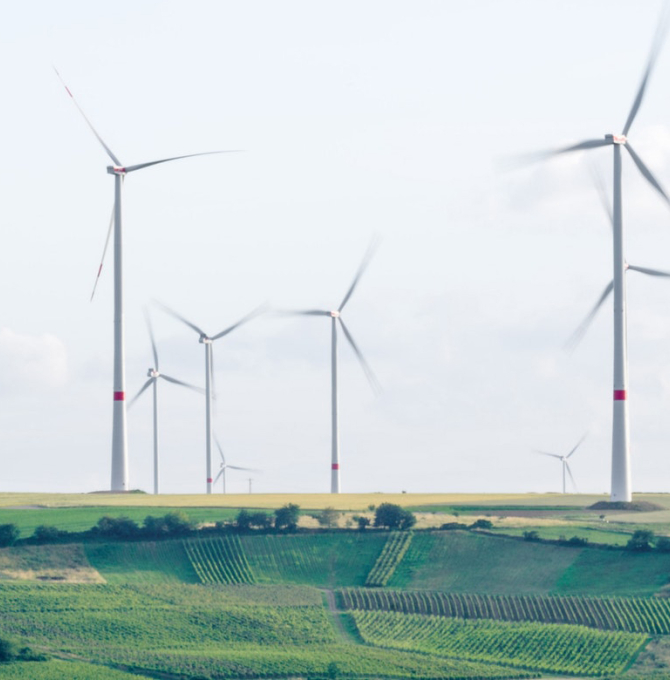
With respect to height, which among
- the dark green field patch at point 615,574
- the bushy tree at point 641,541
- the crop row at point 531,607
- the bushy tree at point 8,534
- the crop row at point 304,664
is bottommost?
the crop row at point 304,664

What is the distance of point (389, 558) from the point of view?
443ft

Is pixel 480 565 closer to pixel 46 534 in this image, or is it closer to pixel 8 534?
pixel 46 534

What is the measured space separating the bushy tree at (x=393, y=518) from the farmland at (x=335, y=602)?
2.25 m

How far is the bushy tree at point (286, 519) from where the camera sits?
467ft

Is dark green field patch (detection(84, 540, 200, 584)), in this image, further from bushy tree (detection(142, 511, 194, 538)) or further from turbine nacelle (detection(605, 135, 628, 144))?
turbine nacelle (detection(605, 135, 628, 144))

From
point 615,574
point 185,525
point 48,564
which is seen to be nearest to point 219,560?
point 185,525

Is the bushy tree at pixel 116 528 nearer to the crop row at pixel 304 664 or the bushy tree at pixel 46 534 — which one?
the bushy tree at pixel 46 534

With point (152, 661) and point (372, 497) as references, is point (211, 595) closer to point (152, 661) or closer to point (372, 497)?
point (152, 661)

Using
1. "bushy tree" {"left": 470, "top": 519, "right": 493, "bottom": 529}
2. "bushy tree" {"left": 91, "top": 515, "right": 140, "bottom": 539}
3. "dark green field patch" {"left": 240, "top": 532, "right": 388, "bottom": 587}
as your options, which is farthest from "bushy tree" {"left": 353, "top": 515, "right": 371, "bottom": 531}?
"bushy tree" {"left": 91, "top": 515, "right": 140, "bottom": 539}

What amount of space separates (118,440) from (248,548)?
1764 centimetres

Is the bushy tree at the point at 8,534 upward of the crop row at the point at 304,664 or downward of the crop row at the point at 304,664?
upward

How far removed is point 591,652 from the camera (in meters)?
103

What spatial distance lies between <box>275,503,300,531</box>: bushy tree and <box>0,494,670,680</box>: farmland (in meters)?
1.76

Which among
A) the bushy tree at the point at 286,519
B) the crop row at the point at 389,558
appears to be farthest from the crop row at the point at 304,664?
the bushy tree at the point at 286,519
